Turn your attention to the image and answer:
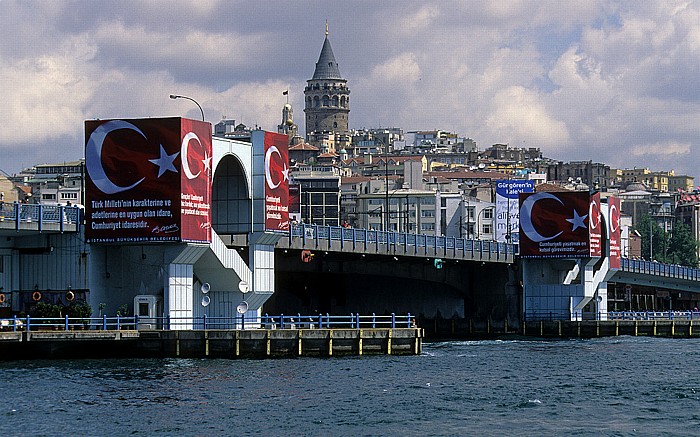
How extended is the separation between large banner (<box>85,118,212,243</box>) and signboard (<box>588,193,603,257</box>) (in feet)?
195

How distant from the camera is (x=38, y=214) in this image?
81.2m

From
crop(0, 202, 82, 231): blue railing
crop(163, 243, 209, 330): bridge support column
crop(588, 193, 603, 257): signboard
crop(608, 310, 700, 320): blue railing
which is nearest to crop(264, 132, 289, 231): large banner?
crop(163, 243, 209, 330): bridge support column

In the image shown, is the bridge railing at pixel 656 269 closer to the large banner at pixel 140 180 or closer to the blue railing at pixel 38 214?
the large banner at pixel 140 180

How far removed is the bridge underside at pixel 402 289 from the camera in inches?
4980

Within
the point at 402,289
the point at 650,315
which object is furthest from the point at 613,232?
the point at 402,289

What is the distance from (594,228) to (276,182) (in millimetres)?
51906

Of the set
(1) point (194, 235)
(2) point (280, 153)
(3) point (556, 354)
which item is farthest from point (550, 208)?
(1) point (194, 235)

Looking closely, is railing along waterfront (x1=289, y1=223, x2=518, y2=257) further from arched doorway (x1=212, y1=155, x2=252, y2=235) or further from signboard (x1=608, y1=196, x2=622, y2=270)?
signboard (x1=608, y1=196, x2=622, y2=270)

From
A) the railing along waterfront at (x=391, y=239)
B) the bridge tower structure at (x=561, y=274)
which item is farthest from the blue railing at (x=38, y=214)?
the bridge tower structure at (x=561, y=274)

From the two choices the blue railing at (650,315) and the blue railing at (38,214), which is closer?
the blue railing at (38,214)

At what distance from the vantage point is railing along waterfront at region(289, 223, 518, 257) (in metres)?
104

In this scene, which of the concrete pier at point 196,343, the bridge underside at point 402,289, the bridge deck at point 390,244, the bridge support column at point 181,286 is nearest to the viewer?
the concrete pier at point 196,343

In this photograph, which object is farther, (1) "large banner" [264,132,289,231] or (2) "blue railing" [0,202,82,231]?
(1) "large banner" [264,132,289,231]

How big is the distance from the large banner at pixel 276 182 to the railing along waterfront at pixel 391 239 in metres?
7.09
